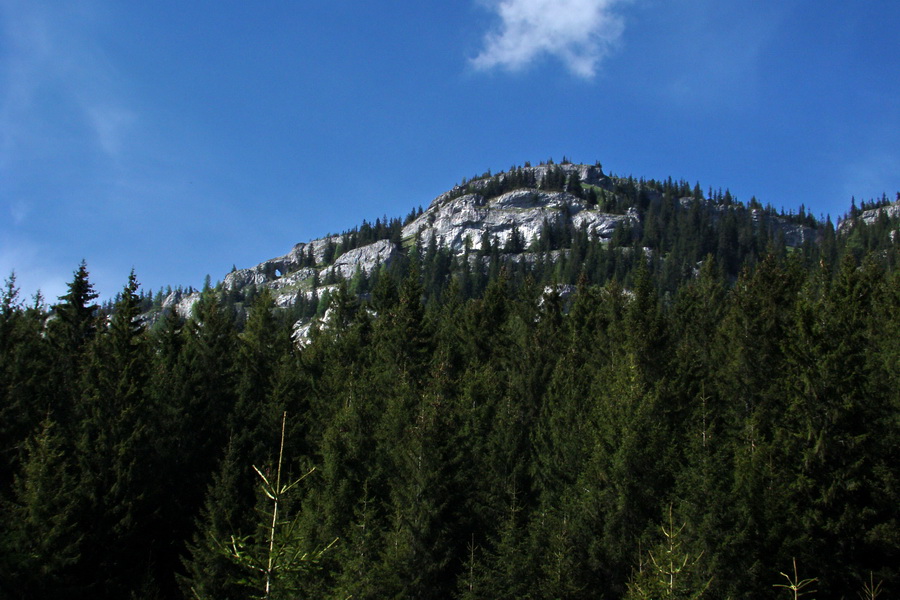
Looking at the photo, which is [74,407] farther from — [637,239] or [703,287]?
[637,239]

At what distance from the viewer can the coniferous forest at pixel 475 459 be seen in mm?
27797

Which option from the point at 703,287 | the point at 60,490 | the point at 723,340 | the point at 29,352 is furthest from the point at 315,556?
the point at 703,287

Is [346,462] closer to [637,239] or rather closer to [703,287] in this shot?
[703,287]

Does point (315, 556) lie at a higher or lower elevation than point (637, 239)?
lower

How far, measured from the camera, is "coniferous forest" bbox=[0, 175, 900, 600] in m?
27.8

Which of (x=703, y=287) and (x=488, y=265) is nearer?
(x=703, y=287)

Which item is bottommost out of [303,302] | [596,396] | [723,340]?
[596,396]

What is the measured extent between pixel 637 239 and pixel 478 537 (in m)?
176

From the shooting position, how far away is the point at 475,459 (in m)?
37.0

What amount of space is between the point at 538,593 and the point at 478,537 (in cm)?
529

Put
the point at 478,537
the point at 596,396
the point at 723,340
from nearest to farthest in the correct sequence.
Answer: the point at 478,537 < the point at 596,396 < the point at 723,340

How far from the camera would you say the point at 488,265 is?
7313 inches

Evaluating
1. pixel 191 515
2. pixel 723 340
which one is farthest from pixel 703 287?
pixel 191 515

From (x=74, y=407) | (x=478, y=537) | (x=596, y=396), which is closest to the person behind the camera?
(x=478, y=537)
